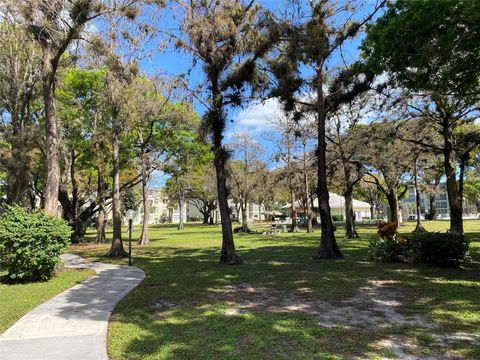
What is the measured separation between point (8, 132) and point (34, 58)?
5.54m

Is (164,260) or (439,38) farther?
(164,260)

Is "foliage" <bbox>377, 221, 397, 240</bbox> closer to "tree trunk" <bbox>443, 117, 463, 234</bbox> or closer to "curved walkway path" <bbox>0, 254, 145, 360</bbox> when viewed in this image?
"tree trunk" <bbox>443, 117, 463, 234</bbox>

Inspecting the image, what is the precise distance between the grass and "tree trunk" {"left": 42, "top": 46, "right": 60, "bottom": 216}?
2.26 meters

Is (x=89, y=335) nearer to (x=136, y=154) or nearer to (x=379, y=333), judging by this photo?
(x=379, y=333)

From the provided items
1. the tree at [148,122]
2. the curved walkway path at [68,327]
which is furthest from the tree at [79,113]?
the curved walkway path at [68,327]

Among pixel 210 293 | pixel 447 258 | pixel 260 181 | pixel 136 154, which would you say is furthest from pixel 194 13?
pixel 260 181

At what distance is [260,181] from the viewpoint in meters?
36.8

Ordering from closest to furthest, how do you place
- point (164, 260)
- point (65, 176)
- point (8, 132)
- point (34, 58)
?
point (164, 260) → point (34, 58) → point (8, 132) → point (65, 176)

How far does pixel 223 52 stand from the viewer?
42.1 feet

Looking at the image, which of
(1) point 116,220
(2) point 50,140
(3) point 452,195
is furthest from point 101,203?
(3) point 452,195

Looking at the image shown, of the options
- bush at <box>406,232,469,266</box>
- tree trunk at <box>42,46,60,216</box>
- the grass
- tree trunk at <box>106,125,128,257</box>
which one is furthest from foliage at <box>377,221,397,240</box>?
tree trunk at <box>106,125,128,257</box>

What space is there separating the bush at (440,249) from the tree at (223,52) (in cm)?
556

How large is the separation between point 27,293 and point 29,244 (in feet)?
4.67

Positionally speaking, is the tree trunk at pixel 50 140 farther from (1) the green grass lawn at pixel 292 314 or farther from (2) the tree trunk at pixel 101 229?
(2) the tree trunk at pixel 101 229
